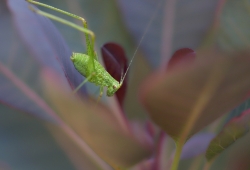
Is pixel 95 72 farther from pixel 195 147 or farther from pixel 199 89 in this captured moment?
pixel 199 89

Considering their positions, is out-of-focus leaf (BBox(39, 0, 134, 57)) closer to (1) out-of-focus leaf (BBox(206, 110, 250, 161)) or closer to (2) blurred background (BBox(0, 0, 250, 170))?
(2) blurred background (BBox(0, 0, 250, 170))

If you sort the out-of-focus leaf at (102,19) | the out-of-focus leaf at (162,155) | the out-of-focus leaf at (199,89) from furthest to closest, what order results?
the out-of-focus leaf at (102,19), the out-of-focus leaf at (162,155), the out-of-focus leaf at (199,89)

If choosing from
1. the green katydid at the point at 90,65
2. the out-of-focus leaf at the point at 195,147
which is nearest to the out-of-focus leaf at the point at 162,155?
the out-of-focus leaf at the point at 195,147

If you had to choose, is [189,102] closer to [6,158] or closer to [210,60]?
[210,60]

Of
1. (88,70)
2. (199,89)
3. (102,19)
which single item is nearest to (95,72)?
(88,70)

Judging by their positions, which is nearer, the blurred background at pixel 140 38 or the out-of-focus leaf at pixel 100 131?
the out-of-focus leaf at pixel 100 131

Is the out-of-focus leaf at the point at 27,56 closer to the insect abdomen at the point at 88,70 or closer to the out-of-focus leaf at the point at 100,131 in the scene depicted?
the out-of-focus leaf at the point at 100,131

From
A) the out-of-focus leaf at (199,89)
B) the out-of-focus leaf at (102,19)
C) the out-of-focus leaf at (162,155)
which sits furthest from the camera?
the out-of-focus leaf at (102,19)
